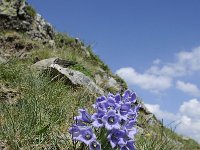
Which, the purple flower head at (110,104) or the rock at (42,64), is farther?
the rock at (42,64)

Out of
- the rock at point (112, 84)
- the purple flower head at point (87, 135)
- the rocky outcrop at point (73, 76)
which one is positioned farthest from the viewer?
the rock at point (112, 84)

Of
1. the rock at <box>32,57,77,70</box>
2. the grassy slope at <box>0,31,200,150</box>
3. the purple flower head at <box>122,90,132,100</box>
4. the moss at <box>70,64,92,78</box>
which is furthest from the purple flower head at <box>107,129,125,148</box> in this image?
the moss at <box>70,64,92,78</box>

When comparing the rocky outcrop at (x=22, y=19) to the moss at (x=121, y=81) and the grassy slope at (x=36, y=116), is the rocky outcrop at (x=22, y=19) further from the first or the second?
the grassy slope at (x=36, y=116)

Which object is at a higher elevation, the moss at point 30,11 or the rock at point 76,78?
the moss at point 30,11

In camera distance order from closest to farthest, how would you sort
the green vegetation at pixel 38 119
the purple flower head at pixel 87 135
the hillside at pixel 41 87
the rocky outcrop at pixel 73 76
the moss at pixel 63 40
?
the purple flower head at pixel 87 135 < the green vegetation at pixel 38 119 < the hillside at pixel 41 87 < the rocky outcrop at pixel 73 76 < the moss at pixel 63 40

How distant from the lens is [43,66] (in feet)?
39.3

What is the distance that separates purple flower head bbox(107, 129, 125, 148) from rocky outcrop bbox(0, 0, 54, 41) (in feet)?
42.7

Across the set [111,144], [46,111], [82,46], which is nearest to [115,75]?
[82,46]

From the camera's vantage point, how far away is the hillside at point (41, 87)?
238 inches

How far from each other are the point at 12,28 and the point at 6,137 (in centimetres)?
1185

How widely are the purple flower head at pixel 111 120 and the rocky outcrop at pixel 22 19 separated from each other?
514 inches

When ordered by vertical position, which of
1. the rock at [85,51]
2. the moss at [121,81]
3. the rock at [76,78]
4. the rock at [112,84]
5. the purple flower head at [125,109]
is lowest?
the purple flower head at [125,109]

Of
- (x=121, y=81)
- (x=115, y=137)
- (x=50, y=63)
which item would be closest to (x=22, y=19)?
(x=121, y=81)

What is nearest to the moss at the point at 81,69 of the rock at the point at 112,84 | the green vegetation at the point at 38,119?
the rock at the point at 112,84
